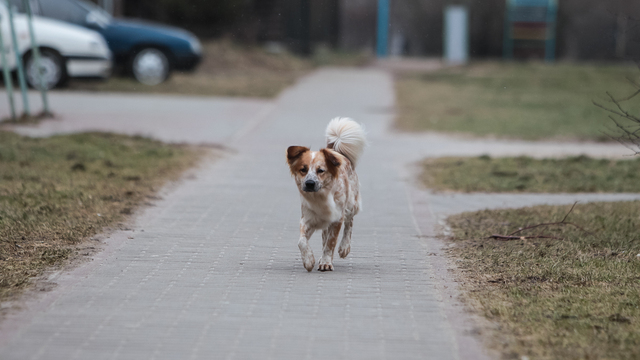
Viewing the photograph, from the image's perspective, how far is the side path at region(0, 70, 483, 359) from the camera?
175 inches

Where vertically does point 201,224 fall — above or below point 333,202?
below

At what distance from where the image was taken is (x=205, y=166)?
450 inches

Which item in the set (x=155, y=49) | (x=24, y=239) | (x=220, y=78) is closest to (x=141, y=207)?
(x=24, y=239)

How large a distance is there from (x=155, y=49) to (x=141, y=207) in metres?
13.3

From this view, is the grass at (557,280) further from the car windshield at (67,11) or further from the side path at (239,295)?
the car windshield at (67,11)

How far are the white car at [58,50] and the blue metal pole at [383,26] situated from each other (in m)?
21.4

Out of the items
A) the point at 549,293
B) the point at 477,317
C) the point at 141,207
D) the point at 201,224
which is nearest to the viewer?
the point at 477,317

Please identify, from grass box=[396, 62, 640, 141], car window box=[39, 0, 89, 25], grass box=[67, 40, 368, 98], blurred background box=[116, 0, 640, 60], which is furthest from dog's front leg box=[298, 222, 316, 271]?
blurred background box=[116, 0, 640, 60]

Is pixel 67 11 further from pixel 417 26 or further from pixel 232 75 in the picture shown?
pixel 417 26

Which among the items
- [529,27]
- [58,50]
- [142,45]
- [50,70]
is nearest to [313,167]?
[58,50]

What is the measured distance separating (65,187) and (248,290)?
4.11 metres

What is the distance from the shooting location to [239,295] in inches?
215

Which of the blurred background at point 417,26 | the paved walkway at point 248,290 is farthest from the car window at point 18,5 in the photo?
the blurred background at point 417,26

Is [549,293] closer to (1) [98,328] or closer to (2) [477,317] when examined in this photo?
(2) [477,317]
